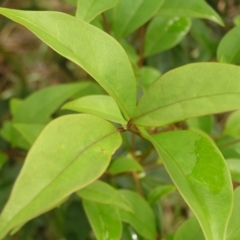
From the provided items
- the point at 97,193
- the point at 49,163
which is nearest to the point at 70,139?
the point at 49,163

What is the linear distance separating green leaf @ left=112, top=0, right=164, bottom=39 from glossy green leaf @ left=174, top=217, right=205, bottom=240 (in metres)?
0.25

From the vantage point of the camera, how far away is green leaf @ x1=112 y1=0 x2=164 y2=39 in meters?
0.56

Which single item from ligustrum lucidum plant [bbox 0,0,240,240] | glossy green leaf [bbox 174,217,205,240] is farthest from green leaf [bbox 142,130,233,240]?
glossy green leaf [bbox 174,217,205,240]

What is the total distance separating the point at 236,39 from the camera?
20.5 inches

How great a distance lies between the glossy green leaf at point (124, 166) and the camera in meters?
0.61

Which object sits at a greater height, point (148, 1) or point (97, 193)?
point (148, 1)

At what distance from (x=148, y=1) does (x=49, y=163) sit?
29 cm

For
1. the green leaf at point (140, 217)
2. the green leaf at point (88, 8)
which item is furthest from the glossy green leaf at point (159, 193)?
the green leaf at point (88, 8)

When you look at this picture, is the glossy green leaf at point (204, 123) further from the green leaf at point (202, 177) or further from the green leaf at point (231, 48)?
the green leaf at point (202, 177)

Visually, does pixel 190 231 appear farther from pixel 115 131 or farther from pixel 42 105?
pixel 42 105

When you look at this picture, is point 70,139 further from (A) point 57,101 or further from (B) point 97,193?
(A) point 57,101

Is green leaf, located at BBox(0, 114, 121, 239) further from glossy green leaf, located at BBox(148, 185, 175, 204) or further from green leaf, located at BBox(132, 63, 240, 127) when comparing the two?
glossy green leaf, located at BBox(148, 185, 175, 204)

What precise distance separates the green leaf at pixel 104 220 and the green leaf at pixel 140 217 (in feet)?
0.10

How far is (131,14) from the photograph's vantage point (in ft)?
1.99
